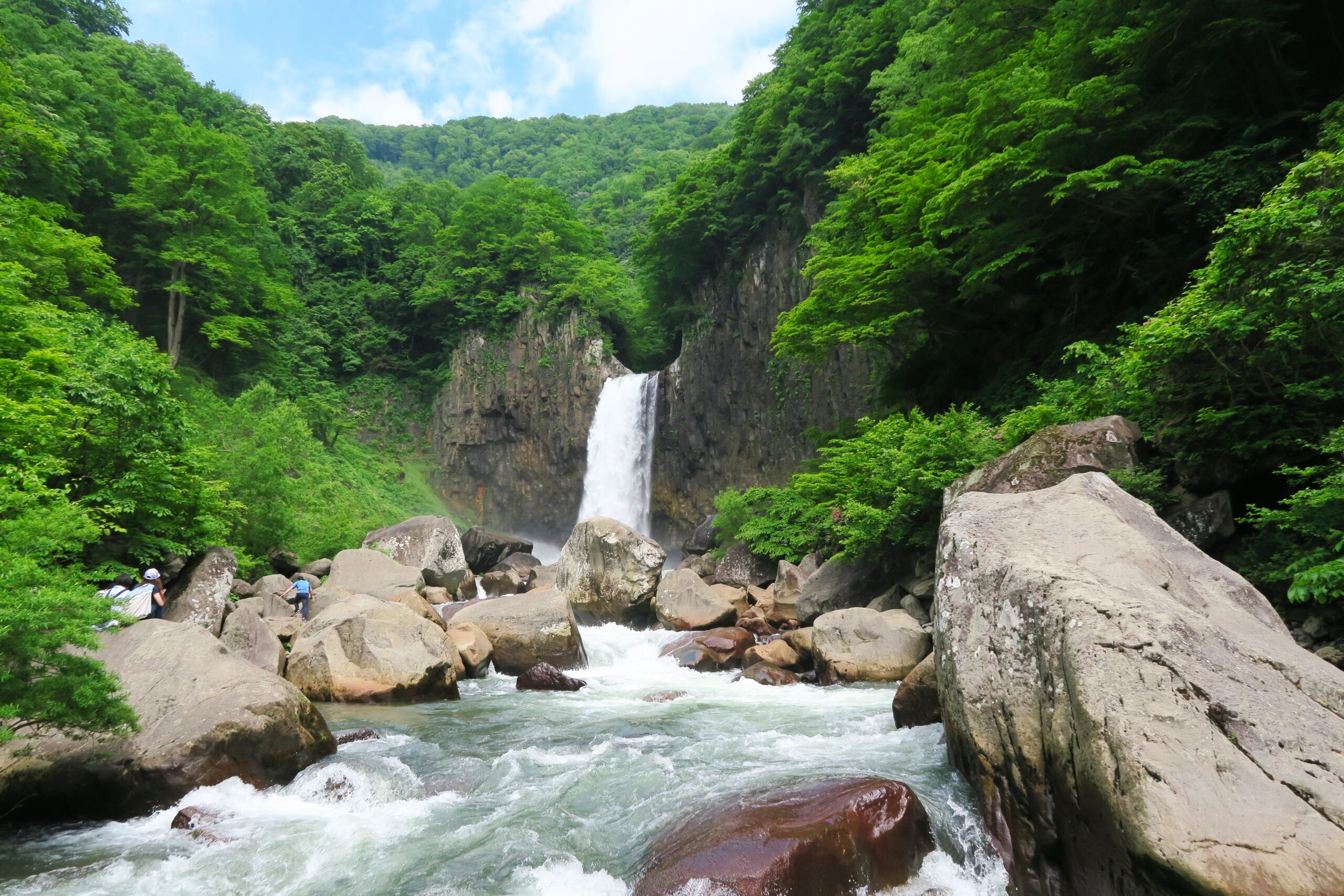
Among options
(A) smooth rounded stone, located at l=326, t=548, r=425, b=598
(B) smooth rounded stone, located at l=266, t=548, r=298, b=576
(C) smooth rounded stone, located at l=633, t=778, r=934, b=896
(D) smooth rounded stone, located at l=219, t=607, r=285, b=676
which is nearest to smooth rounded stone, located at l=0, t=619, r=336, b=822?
(D) smooth rounded stone, located at l=219, t=607, r=285, b=676

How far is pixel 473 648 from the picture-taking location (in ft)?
36.9

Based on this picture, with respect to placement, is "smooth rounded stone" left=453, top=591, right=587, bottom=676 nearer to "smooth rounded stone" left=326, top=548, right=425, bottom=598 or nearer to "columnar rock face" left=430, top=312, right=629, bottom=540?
"smooth rounded stone" left=326, top=548, right=425, bottom=598

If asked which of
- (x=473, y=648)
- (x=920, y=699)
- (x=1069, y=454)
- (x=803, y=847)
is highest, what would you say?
(x=1069, y=454)

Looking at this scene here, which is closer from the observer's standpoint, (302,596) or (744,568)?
(302,596)

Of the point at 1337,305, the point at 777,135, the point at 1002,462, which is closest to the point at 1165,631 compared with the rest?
the point at 1337,305

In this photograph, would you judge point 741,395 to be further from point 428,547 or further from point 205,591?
point 205,591

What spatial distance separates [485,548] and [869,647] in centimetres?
1942

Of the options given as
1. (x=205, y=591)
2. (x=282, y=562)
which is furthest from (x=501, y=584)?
(x=205, y=591)

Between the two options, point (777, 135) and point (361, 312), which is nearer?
point (777, 135)

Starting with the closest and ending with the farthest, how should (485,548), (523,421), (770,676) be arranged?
(770,676)
(485,548)
(523,421)

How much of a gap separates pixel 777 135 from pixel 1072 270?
19352 millimetres

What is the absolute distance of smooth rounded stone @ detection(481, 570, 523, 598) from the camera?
68.6 feet

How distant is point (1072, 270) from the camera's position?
39.3 ft

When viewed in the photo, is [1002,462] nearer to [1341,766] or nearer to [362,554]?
[1341,766]
